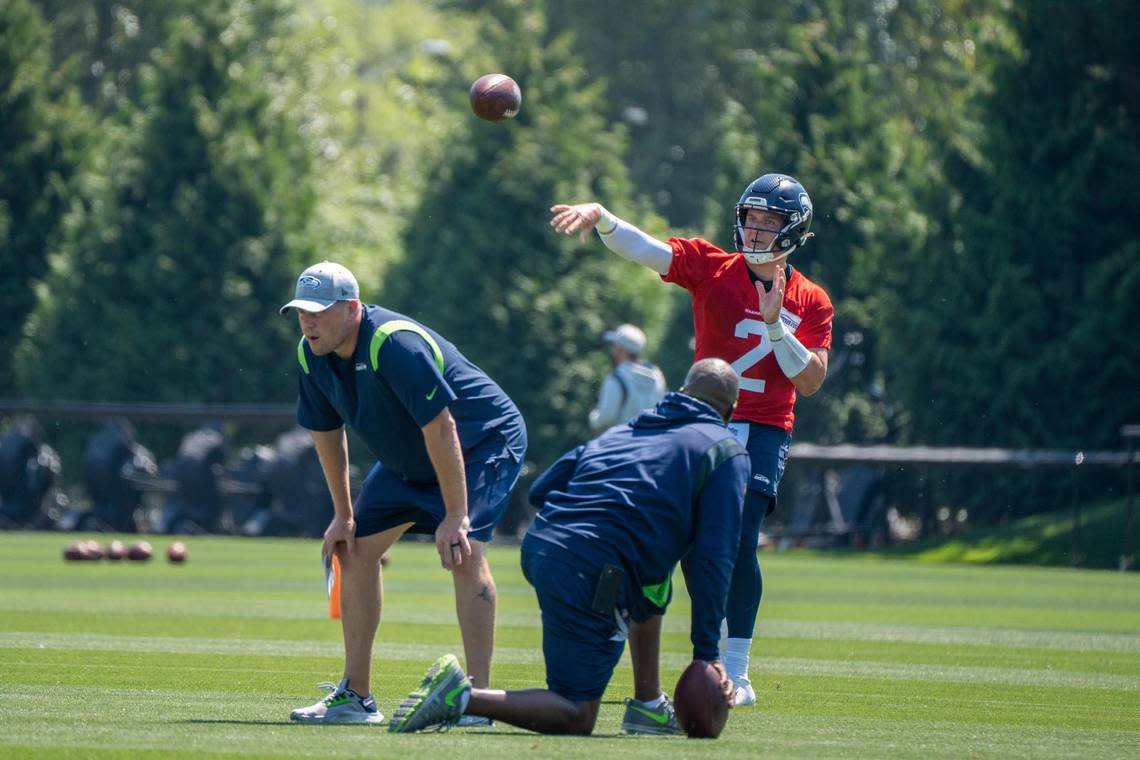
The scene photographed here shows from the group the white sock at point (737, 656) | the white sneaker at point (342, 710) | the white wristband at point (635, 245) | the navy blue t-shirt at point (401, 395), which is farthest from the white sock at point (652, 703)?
the white wristband at point (635, 245)

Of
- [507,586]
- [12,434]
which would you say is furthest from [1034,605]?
[12,434]

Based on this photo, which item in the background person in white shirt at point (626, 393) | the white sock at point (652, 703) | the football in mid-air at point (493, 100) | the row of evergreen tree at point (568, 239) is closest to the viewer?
the white sock at point (652, 703)

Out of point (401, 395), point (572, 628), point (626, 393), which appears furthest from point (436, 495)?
point (626, 393)

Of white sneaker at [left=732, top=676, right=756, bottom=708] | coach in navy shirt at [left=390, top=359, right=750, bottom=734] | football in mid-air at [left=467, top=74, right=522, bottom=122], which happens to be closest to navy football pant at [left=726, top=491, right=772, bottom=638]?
white sneaker at [left=732, top=676, right=756, bottom=708]

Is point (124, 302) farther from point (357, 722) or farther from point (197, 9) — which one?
point (357, 722)

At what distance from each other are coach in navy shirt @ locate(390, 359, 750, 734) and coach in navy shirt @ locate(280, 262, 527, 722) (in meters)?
0.56

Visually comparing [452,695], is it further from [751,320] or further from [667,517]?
[751,320]

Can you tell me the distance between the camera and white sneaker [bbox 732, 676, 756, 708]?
931cm

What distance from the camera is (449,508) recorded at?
808cm

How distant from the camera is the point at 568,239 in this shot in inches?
1268

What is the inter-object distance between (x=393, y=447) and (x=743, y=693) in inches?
83.2

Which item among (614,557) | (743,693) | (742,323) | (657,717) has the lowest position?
(743,693)

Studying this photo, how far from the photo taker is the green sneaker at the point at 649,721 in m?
8.02

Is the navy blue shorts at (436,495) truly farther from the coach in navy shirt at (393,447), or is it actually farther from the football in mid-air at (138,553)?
the football in mid-air at (138,553)
